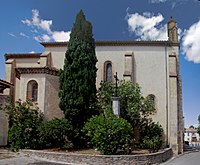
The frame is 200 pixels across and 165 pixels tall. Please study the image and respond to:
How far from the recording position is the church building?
89.6 feet

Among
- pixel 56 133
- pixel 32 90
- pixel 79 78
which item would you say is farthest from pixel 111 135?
pixel 32 90

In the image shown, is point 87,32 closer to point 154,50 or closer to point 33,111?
point 33,111

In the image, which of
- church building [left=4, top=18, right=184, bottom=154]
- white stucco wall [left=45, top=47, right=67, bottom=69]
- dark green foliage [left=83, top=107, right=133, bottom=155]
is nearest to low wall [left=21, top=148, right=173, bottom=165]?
dark green foliage [left=83, top=107, right=133, bottom=155]

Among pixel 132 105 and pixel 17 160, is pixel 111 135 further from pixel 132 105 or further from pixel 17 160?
pixel 132 105

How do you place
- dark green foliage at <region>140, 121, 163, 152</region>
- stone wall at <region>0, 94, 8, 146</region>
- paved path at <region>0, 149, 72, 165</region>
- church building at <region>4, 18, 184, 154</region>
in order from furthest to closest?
church building at <region>4, 18, 184, 154</region> → dark green foliage at <region>140, 121, 163, 152</region> → stone wall at <region>0, 94, 8, 146</region> → paved path at <region>0, 149, 72, 165</region>

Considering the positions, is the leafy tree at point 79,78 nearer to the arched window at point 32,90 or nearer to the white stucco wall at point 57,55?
the arched window at point 32,90

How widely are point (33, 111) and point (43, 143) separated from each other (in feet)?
8.80

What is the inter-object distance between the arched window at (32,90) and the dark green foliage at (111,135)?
7392 mm

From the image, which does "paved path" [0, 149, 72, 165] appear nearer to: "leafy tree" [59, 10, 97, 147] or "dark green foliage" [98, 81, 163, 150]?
"leafy tree" [59, 10, 97, 147]

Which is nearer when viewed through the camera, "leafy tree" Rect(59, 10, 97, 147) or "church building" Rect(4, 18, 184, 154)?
"leafy tree" Rect(59, 10, 97, 147)

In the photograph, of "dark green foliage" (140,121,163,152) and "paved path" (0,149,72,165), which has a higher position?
"dark green foliage" (140,121,163,152)

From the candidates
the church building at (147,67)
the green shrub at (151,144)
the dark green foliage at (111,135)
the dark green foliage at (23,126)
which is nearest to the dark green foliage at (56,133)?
the dark green foliage at (23,126)

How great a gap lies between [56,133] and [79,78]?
14.6ft

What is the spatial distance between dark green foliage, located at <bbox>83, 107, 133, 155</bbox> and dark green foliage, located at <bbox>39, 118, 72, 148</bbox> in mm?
2584
